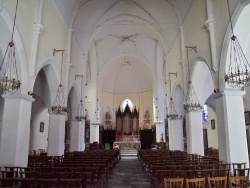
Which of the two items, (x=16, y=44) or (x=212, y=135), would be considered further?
(x=212, y=135)

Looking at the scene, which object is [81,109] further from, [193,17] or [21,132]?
[193,17]

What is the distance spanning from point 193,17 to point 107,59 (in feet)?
49.5

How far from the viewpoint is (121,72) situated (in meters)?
32.4

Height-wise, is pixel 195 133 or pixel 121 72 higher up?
pixel 121 72

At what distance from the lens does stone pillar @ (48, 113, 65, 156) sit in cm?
1321

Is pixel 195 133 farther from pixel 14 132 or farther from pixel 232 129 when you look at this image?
pixel 14 132

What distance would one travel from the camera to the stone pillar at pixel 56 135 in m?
13.2

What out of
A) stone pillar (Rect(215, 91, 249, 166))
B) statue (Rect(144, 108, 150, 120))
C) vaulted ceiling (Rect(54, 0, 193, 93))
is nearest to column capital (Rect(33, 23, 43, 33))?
vaulted ceiling (Rect(54, 0, 193, 93))

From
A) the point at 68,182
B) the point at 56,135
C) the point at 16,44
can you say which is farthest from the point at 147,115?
the point at 68,182

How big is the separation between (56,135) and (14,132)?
4.57 metres

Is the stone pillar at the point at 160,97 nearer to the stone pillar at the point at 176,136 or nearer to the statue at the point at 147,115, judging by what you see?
the statue at the point at 147,115

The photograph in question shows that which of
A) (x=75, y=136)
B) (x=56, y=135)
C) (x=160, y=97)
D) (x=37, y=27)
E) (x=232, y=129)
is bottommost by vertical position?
(x=75, y=136)

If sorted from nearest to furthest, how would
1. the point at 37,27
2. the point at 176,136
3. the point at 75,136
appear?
the point at 37,27, the point at 75,136, the point at 176,136

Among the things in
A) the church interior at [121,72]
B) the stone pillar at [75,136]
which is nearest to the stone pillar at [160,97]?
the church interior at [121,72]
